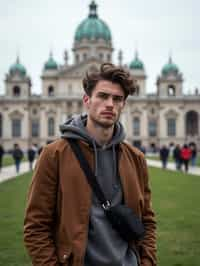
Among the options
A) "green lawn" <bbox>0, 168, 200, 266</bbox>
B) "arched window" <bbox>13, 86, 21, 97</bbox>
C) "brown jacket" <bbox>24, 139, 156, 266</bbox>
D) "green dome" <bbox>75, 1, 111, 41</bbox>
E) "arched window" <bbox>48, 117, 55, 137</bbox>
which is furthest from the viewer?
"green dome" <bbox>75, 1, 111, 41</bbox>

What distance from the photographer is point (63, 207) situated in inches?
131

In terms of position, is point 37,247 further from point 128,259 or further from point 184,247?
point 184,247

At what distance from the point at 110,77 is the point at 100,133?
0.42 metres

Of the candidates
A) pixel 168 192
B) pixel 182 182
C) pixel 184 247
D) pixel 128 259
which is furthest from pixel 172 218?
pixel 182 182

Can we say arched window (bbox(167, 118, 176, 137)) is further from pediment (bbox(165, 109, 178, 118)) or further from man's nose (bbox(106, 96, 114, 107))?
man's nose (bbox(106, 96, 114, 107))

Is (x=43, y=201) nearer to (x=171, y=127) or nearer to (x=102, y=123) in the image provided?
(x=102, y=123)

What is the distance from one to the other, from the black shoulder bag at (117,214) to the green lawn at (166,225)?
13.3 feet

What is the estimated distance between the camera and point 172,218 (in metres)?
11.3

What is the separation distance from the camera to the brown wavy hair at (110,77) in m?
3.49

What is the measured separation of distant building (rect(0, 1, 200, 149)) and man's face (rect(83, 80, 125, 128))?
71.7m

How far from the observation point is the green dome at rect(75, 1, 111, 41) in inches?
3157

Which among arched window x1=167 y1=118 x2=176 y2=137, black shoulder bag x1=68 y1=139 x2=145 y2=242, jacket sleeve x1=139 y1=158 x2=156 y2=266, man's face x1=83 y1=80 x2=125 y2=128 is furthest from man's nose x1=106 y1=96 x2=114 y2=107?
arched window x1=167 y1=118 x2=176 y2=137

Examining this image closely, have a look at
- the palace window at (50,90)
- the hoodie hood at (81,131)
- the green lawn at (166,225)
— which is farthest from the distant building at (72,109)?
the hoodie hood at (81,131)

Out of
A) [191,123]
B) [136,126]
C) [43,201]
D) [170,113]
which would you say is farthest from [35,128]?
[43,201]
